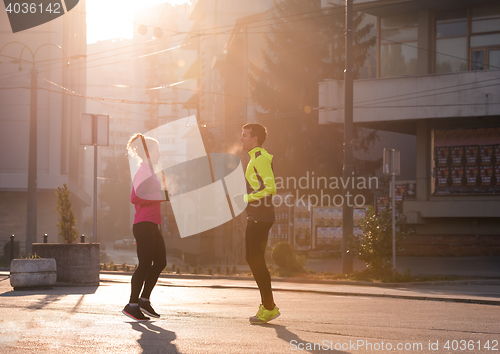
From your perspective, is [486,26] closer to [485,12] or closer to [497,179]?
[485,12]

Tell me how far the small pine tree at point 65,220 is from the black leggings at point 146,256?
885 centimetres

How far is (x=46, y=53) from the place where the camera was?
4416 centimetres

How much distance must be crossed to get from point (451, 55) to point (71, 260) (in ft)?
65.7

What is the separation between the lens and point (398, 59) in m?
28.4

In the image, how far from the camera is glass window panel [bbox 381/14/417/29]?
28188mm

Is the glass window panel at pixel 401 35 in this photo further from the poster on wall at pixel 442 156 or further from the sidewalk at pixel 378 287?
the sidewalk at pixel 378 287

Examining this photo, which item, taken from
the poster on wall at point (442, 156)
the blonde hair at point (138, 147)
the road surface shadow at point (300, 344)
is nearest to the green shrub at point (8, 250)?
the poster on wall at point (442, 156)

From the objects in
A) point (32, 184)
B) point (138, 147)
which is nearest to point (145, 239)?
point (138, 147)

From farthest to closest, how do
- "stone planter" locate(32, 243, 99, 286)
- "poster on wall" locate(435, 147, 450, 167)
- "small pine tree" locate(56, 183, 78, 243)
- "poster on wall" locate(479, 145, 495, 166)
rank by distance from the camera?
1. "poster on wall" locate(435, 147, 450, 167)
2. "poster on wall" locate(479, 145, 495, 166)
3. "small pine tree" locate(56, 183, 78, 243)
4. "stone planter" locate(32, 243, 99, 286)

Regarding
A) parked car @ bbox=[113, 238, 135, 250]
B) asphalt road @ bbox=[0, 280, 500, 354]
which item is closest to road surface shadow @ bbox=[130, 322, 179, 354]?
asphalt road @ bbox=[0, 280, 500, 354]

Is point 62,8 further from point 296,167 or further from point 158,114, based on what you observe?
point 158,114

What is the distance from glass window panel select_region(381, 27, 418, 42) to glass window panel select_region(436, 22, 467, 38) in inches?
38.8

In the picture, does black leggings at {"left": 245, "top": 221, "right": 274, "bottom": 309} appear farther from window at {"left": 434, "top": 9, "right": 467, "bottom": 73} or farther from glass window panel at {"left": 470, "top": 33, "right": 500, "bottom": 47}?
glass window panel at {"left": 470, "top": 33, "right": 500, "bottom": 47}

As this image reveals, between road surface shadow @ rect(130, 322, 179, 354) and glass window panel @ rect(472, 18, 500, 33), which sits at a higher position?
glass window panel @ rect(472, 18, 500, 33)
